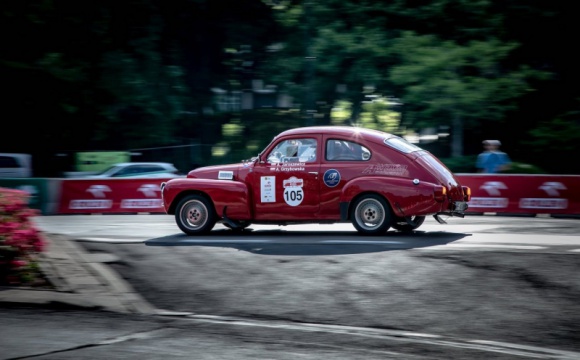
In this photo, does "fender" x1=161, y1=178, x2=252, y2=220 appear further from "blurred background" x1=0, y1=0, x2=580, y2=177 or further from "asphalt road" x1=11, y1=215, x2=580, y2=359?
"blurred background" x1=0, y1=0, x2=580, y2=177

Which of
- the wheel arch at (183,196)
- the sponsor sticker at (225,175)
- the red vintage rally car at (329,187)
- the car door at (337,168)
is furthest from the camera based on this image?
the wheel arch at (183,196)

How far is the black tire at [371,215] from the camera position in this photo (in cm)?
1436

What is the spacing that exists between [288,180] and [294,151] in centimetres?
49

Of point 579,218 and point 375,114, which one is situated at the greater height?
point 375,114

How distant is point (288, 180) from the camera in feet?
48.9

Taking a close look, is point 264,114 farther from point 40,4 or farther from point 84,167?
point 40,4

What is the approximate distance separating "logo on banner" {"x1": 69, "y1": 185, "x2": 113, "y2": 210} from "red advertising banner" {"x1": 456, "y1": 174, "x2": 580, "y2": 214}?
955cm

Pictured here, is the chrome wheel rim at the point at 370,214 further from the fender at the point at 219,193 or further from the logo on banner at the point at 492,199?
the logo on banner at the point at 492,199

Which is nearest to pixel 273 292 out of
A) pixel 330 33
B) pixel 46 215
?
pixel 46 215

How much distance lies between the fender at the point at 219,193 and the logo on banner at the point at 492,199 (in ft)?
24.7

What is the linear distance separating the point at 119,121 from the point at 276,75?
292 inches

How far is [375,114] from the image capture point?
124 feet

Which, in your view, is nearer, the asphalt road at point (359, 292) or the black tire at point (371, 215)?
the asphalt road at point (359, 292)

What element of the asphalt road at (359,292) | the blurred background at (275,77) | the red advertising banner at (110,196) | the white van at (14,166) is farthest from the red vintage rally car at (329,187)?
→ the white van at (14,166)
